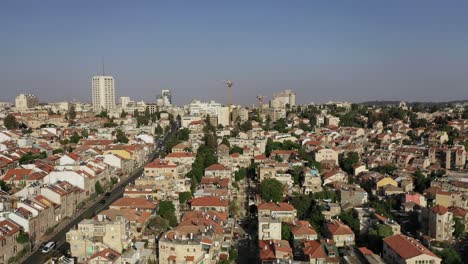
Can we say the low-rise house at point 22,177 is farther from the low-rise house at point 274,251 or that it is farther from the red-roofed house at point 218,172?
the low-rise house at point 274,251

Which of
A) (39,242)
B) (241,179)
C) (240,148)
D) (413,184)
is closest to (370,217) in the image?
(413,184)

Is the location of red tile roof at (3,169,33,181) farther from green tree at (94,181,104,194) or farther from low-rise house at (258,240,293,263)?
low-rise house at (258,240,293,263)

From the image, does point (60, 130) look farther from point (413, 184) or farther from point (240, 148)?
point (413, 184)

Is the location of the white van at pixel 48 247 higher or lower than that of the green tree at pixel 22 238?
lower

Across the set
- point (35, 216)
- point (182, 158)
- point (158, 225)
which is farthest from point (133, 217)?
point (182, 158)

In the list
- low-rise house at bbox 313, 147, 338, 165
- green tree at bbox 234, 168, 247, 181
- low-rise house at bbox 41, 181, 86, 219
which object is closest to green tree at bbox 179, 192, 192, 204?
low-rise house at bbox 41, 181, 86, 219

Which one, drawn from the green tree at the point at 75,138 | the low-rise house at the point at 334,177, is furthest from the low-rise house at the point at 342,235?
the green tree at the point at 75,138
